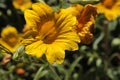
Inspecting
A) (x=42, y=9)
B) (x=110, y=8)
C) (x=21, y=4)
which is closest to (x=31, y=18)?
(x=42, y=9)

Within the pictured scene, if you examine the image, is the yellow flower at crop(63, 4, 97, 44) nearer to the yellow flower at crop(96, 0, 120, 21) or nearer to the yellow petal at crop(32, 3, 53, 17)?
the yellow petal at crop(32, 3, 53, 17)

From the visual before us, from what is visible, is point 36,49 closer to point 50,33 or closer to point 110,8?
point 50,33

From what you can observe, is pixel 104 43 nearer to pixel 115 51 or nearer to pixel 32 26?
pixel 115 51

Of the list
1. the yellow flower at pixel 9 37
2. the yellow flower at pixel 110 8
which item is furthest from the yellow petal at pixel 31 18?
the yellow flower at pixel 9 37

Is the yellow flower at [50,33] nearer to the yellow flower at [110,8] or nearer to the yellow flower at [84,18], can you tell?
the yellow flower at [84,18]

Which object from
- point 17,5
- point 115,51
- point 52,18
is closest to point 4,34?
point 17,5
